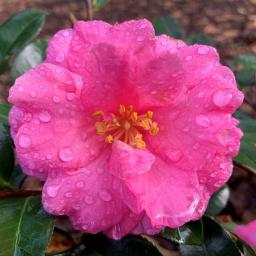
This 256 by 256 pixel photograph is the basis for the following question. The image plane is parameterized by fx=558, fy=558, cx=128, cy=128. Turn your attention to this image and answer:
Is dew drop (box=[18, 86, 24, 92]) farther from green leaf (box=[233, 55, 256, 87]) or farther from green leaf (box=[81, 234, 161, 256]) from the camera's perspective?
green leaf (box=[233, 55, 256, 87])

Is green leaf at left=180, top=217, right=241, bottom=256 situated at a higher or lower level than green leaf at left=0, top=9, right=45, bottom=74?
lower

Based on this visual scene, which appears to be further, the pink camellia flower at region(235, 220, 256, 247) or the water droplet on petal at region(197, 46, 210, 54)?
the pink camellia flower at region(235, 220, 256, 247)

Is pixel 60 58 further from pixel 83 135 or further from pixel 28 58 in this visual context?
pixel 28 58

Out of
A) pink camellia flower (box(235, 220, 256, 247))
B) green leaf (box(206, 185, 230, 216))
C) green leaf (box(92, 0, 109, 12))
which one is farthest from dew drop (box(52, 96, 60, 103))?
green leaf (box(206, 185, 230, 216))

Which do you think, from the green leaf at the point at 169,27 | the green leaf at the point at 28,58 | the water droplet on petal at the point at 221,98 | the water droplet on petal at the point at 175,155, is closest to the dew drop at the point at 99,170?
the water droplet on petal at the point at 175,155

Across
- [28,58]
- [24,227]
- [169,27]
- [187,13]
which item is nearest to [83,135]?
[24,227]

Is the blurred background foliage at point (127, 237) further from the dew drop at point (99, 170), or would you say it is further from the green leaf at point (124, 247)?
the dew drop at point (99, 170)

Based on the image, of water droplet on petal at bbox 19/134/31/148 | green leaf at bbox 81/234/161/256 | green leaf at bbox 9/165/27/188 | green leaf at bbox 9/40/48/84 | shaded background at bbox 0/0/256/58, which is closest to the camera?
water droplet on petal at bbox 19/134/31/148
